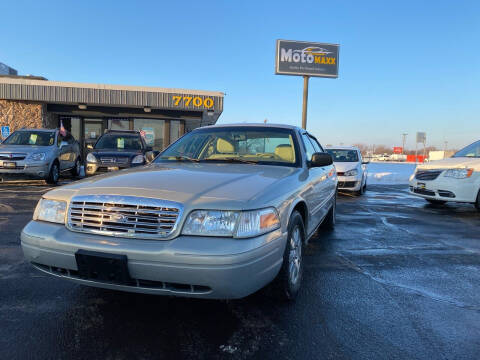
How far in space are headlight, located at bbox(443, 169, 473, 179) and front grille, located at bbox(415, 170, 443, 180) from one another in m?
0.18

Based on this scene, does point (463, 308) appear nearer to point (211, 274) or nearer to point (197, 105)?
point (211, 274)

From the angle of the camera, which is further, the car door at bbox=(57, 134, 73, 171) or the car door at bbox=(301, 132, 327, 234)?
the car door at bbox=(57, 134, 73, 171)

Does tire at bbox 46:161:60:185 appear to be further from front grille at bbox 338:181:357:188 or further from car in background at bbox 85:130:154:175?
front grille at bbox 338:181:357:188

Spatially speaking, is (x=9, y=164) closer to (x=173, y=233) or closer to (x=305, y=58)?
(x=173, y=233)

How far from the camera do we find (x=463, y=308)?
2.81m

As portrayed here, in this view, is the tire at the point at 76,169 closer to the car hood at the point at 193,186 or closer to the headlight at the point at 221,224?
the car hood at the point at 193,186

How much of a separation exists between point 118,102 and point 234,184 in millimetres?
14510

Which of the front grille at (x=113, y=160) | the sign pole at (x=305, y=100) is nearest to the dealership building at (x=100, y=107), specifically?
the sign pole at (x=305, y=100)

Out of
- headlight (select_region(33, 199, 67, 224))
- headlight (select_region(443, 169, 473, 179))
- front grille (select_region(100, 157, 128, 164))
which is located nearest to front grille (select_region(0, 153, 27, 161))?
front grille (select_region(100, 157, 128, 164))

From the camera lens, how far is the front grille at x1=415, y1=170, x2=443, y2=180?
7704 mm

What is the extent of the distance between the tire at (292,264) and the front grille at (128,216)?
930 mm

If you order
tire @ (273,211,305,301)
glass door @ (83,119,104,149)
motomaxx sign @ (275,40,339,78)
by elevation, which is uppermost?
motomaxx sign @ (275,40,339,78)

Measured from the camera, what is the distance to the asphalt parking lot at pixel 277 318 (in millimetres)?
2129

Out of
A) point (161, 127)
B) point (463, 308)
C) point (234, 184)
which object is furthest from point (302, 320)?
point (161, 127)
